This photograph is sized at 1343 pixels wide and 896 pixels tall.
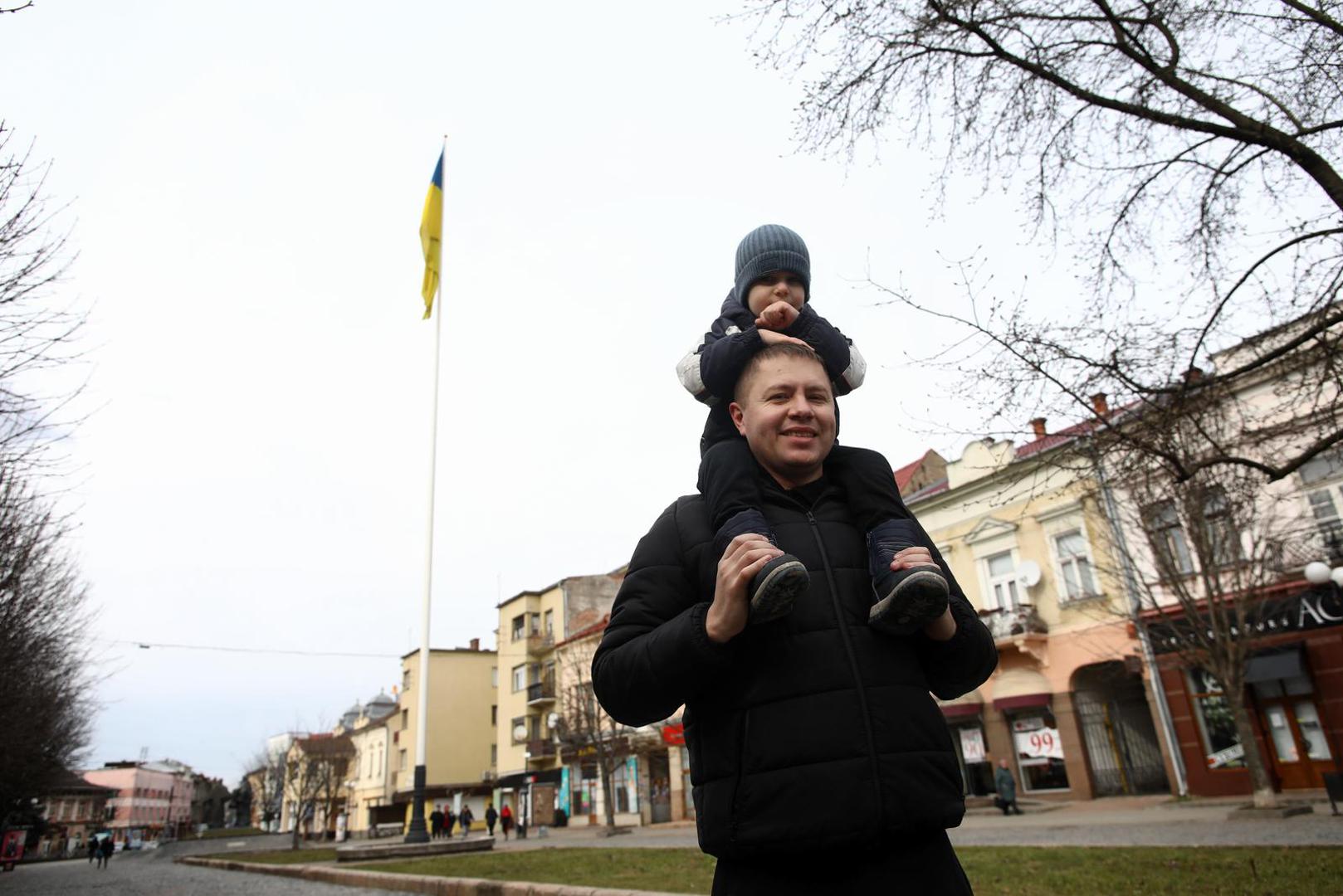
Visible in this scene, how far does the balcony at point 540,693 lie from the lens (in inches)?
1774

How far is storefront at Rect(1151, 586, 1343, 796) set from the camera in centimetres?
1705

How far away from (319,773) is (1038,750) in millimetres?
49791

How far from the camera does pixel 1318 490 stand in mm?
17625

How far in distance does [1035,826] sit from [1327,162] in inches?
530

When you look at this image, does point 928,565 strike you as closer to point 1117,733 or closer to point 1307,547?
point 1307,547

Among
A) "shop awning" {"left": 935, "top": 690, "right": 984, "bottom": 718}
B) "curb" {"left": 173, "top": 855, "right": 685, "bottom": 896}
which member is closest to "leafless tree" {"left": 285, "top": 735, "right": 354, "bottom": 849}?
"curb" {"left": 173, "top": 855, "right": 685, "bottom": 896}

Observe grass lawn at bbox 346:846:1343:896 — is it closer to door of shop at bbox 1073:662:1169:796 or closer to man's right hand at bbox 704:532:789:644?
man's right hand at bbox 704:532:789:644

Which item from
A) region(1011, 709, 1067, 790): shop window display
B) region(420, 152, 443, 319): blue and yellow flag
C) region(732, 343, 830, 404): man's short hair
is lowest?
region(1011, 709, 1067, 790): shop window display

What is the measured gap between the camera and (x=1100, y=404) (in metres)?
7.22

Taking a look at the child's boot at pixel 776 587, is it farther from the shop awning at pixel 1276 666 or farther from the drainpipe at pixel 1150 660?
the shop awning at pixel 1276 666

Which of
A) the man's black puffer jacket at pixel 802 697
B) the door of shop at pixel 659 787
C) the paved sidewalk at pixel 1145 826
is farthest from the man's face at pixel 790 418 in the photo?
the door of shop at pixel 659 787

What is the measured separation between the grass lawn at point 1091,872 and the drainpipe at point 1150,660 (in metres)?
10.8

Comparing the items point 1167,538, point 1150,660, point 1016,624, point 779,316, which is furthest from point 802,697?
point 1016,624

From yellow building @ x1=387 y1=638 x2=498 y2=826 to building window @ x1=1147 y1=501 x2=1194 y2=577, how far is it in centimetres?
4638
